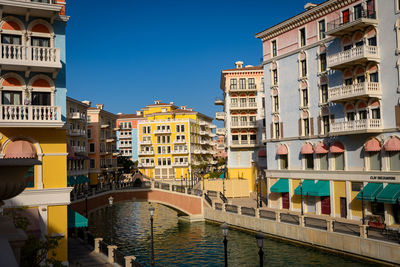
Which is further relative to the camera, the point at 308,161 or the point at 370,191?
the point at 308,161

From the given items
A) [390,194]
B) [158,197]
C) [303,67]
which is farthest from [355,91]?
[158,197]

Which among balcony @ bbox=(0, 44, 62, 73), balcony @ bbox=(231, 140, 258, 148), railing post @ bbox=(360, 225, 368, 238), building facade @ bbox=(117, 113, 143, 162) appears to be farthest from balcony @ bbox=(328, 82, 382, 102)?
building facade @ bbox=(117, 113, 143, 162)

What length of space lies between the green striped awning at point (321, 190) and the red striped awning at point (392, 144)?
8215mm

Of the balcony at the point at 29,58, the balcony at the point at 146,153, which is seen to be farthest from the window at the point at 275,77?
the balcony at the point at 146,153

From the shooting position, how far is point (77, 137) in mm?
71562

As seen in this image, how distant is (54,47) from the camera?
25469 mm

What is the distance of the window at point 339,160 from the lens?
1544 inches

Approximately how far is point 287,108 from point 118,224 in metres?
25.6

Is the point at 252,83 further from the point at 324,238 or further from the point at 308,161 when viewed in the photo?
the point at 324,238

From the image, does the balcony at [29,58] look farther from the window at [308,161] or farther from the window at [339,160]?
the window at [308,161]

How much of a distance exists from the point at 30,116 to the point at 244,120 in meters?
49.9

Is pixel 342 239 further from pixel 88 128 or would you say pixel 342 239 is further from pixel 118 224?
pixel 88 128

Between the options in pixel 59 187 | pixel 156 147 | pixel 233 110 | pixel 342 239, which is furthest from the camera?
pixel 156 147

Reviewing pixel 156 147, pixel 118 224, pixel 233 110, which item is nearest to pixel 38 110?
pixel 118 224
